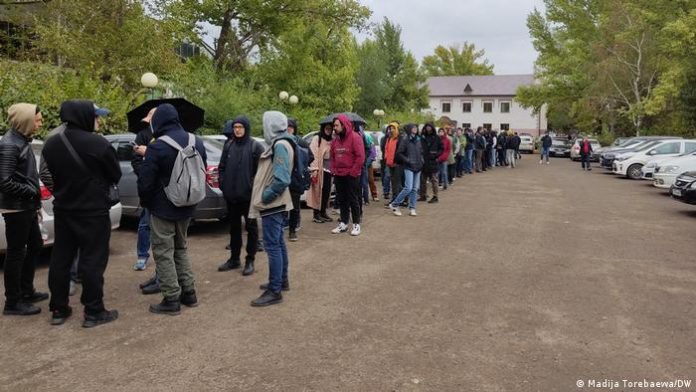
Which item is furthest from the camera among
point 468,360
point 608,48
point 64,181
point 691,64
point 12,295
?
point 608,48

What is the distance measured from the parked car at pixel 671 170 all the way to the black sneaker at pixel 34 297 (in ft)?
48.7

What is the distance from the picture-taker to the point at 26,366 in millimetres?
4043

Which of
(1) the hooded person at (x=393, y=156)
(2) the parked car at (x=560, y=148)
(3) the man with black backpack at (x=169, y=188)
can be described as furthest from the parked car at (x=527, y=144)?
(3) the man with black backpack at (x=169, y=188)

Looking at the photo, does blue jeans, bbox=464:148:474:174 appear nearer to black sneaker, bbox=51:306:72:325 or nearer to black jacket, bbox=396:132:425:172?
black jacket, bbox=396:132:425:172

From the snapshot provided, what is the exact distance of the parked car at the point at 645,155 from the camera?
20.0 metres

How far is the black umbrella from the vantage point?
6551 mm

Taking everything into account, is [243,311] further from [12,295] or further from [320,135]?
[320,135]

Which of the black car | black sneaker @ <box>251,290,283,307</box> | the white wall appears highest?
the white wall

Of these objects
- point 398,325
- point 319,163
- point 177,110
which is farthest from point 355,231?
point 398,325

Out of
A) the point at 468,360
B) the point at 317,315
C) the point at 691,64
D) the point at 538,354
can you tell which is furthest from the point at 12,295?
the point at 691,64

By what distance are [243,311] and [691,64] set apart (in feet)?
98.2

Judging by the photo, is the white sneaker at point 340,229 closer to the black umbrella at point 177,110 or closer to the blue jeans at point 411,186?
the blue jeans at point 411,186

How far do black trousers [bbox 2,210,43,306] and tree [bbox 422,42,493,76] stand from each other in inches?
3459

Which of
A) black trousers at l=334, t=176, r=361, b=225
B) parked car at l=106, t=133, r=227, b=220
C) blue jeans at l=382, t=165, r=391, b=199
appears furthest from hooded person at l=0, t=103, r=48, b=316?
blue jeans at l=382, t=165, r=391, b=199
